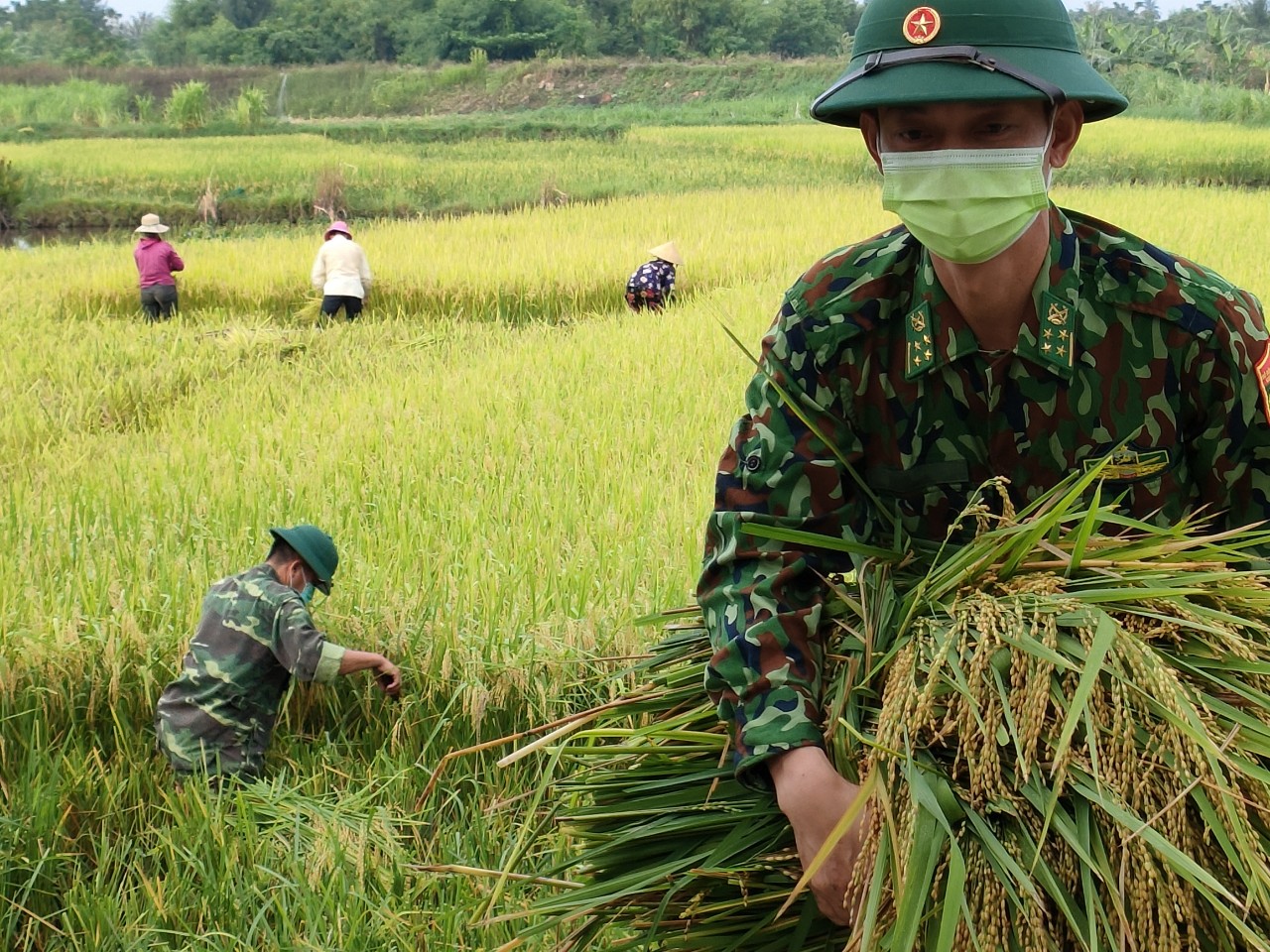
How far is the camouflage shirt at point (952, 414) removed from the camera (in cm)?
146

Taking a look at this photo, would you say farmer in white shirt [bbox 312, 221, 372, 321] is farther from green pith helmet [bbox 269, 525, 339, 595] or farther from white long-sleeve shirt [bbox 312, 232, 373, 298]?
green pith helmet [bbox 269, 525, 339, 595]

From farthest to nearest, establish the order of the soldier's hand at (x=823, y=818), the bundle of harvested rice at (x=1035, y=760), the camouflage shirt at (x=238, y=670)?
the camouflage shirt at (x=238, y=670) < the soldier's hand at (x=823, y=818) < the bundle of harvested rice at (x=1035, y=760)

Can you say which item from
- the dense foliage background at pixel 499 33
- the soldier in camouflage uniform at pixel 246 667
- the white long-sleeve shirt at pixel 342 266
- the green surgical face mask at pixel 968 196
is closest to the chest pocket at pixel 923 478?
the green surgical face mask at pixel 968 196

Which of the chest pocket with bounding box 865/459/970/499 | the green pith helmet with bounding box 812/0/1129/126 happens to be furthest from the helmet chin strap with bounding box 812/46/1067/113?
the chest pocket with bounding box 865/459/970/499

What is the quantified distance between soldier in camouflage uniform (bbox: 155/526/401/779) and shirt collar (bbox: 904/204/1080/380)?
1.79 metres

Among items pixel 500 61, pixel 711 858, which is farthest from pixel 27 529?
pixel 500 61

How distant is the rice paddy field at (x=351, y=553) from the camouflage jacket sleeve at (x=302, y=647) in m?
0.17

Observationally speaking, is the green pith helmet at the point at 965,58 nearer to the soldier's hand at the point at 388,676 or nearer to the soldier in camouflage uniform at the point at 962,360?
the soldier in camouflage uniform at the point at 962,360

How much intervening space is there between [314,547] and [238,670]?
Answer: 13.7 inches

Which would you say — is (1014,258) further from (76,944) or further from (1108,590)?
(76,944)

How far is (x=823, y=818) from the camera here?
1.31 meters

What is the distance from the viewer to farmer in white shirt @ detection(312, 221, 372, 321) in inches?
346

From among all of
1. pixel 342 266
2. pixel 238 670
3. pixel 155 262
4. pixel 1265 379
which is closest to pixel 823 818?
pixel 1265 379

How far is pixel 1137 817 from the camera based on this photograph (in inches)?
45.8
